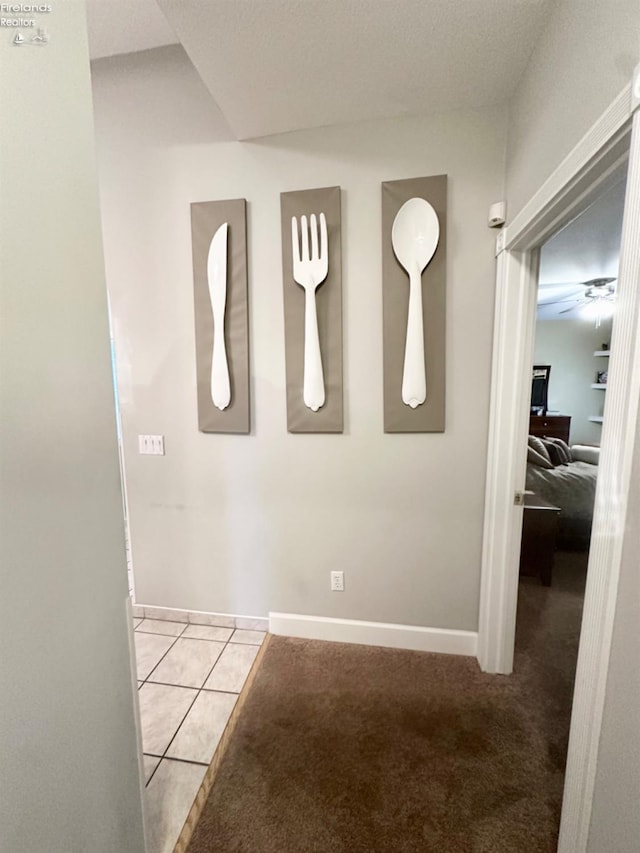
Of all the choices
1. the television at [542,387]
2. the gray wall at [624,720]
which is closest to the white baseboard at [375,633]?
the gray wall at [624,720]

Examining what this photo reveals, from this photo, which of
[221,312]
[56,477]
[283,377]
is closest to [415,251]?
[283,377]

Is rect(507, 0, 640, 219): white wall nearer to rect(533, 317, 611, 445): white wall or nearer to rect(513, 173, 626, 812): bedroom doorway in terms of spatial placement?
rect(513, 173, 626, 812): bedroom doorway

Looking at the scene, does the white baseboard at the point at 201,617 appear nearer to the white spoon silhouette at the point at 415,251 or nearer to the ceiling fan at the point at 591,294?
the white spoon silhouette at the point at 415,251

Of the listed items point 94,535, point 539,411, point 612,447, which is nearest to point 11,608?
point 94,535

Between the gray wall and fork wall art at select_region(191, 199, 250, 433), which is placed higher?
fork wall art at select_region(191, 199, 250, 433)

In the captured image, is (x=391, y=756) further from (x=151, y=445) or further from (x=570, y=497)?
(x=570, y=497)

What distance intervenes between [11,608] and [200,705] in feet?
4.54

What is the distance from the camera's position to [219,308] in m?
1.76

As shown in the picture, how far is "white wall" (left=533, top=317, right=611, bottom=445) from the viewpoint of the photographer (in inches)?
224

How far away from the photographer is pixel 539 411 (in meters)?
5.78

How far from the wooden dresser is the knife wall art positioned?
4.52 m

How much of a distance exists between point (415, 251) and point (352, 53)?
72 centimetres

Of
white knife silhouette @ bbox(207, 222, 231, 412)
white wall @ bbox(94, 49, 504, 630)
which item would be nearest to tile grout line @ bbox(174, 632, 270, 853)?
white wall @ bbox(94, 49, 504, 630)

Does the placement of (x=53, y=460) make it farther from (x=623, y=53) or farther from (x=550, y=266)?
(x=550, y=266)
